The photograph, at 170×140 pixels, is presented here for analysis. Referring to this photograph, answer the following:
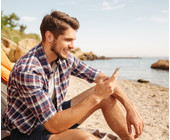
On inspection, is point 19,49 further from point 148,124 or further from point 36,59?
point 36,59

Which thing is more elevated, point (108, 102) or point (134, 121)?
point (108, 102)

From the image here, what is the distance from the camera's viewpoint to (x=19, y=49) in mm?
16594

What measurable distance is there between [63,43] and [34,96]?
24.1 inches

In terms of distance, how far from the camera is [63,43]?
1.85 meters

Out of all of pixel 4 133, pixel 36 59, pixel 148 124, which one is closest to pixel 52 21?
pixel 36 59

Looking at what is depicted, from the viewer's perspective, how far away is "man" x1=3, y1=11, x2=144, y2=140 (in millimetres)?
1542

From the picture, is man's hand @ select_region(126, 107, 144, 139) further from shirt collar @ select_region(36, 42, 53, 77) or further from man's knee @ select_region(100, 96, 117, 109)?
shirt collar @ select_region(36, 42, 53, 77)

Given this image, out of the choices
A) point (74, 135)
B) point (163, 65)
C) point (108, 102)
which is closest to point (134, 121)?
point (108, 102)

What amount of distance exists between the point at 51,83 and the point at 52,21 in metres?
0.62

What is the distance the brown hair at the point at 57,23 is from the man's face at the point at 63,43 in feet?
0.13

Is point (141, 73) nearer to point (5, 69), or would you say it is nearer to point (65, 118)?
point (5, 69)

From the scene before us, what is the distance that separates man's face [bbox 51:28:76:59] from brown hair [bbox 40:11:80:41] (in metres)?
0.04

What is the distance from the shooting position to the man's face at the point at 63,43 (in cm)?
184

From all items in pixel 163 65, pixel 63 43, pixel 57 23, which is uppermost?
pixel 57 23
